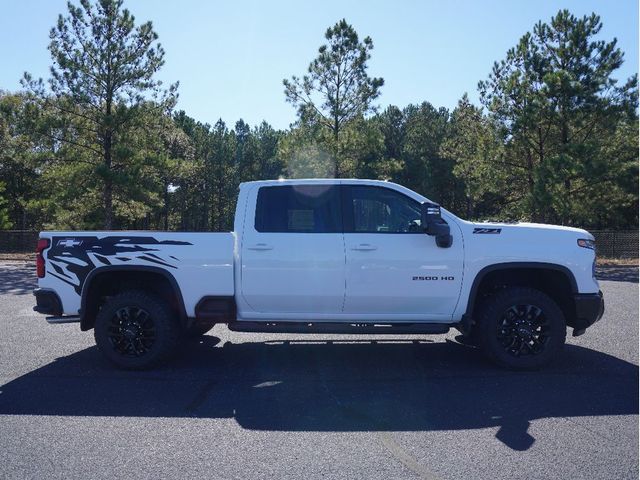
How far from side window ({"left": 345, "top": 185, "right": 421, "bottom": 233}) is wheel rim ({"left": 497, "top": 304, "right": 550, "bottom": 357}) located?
1.40 metres

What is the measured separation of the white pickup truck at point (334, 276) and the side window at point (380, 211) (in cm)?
1

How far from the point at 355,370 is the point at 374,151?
20.4 m

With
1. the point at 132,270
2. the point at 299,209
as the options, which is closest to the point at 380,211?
the point at 299,209

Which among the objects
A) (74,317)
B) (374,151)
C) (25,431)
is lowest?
(25,431)

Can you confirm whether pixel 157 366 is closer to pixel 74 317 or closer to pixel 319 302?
pixel 74 317

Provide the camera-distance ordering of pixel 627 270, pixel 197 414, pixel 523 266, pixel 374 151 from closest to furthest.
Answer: pixel 197 414, pixel 523 266, pixel 627 270, pixel 374 151

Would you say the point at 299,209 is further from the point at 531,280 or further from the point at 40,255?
the point at 40,255

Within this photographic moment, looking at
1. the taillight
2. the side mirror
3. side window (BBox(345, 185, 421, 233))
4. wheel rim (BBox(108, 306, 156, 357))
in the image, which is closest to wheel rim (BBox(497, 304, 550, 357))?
the side mirror

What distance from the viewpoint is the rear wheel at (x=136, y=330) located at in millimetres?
6418

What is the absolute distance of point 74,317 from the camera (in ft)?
21.5

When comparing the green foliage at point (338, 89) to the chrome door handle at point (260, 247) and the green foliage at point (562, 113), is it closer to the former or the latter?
the green foliage at point (562, 113)

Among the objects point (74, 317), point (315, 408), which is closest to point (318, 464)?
point (315, 408)

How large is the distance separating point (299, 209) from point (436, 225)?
5.09ft

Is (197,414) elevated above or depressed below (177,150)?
below
